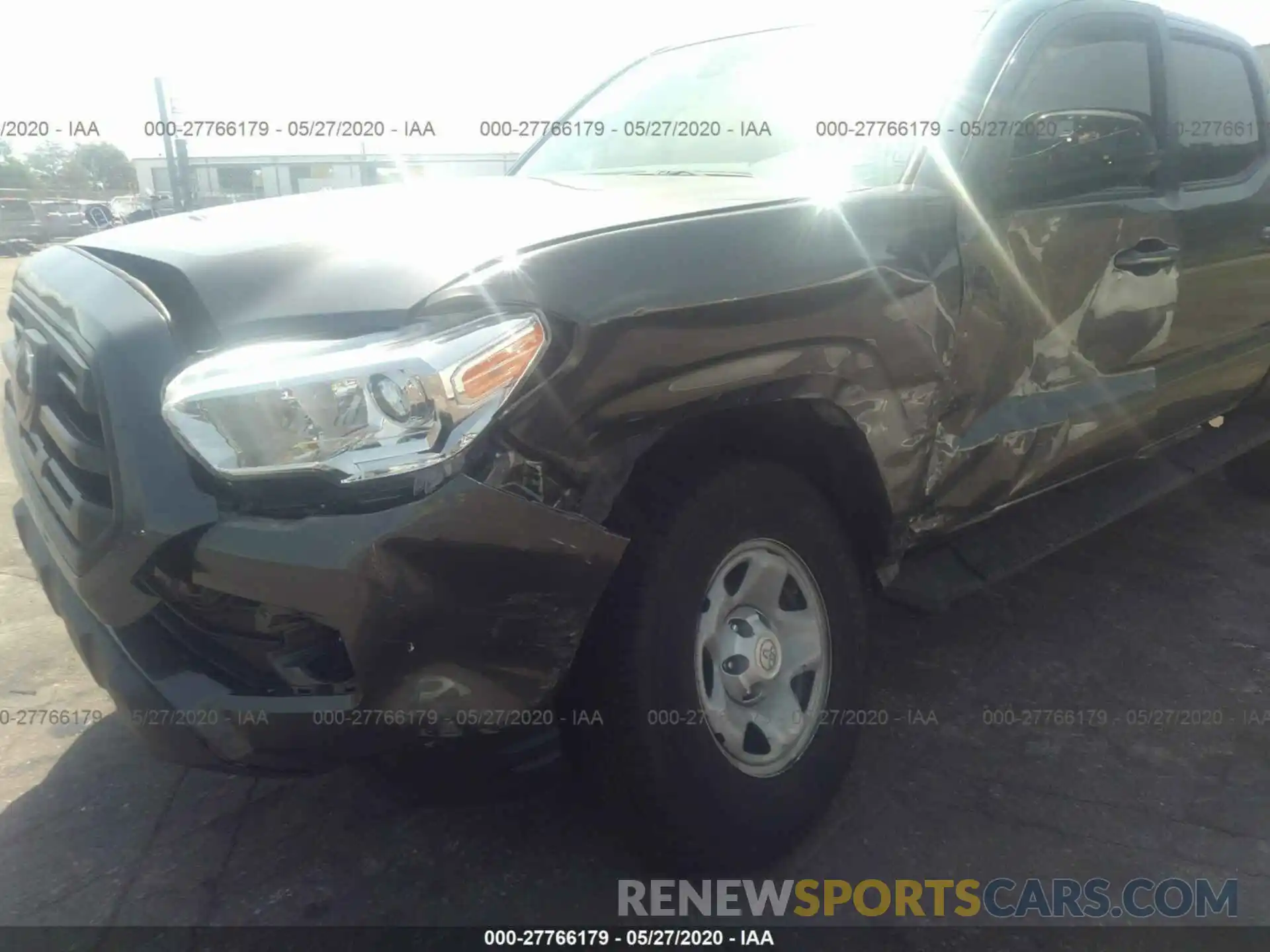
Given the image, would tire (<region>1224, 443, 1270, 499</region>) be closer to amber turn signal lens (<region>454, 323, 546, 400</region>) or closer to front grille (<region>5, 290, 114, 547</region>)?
amber turn signal lens (<region>454, 323, 546, 400</region>)

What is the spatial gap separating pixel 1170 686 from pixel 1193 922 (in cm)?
113

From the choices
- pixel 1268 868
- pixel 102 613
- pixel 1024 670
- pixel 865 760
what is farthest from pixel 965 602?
pixel 102 613

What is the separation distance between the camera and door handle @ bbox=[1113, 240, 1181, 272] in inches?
115

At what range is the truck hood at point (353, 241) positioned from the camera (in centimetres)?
174

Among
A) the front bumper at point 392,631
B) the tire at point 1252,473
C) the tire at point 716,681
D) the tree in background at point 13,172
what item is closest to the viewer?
the front bumper at point 392,631

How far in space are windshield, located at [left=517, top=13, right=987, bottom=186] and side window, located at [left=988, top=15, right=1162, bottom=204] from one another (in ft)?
0.75

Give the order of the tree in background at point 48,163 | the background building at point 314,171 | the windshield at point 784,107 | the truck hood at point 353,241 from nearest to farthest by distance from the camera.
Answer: the truck hood at point 353,241 → the windshield at point 784,107 → the background building at point 314,171 → the tree in background at point 48,163

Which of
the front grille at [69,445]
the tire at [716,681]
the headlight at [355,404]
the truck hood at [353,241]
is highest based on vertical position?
the truck hood at [353,241]

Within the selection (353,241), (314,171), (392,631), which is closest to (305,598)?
(392,631)

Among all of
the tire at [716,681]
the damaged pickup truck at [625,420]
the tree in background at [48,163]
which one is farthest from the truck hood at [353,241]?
the tree in background at [48,163]

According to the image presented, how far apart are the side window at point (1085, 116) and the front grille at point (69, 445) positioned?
2171mm

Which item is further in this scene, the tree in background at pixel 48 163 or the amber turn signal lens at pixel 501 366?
the tree in background at pixel 48 163

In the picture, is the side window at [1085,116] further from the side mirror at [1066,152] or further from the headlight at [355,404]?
the headlight at [355,404]

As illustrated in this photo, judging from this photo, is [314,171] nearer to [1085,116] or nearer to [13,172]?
[1085,116]
